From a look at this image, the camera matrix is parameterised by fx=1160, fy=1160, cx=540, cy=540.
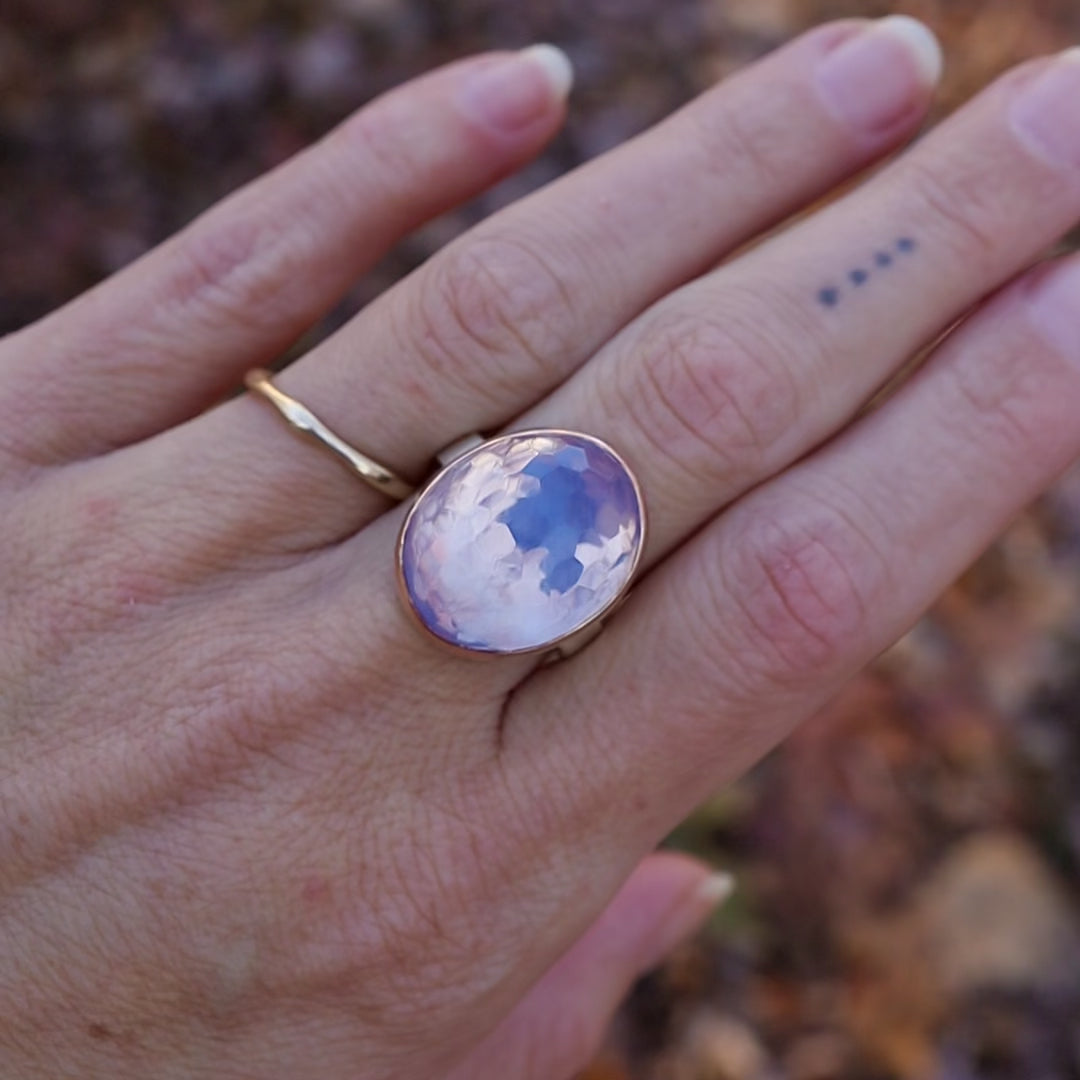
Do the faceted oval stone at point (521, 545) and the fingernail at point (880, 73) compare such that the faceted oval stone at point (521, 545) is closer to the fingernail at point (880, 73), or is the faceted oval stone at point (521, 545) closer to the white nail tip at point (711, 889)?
the white nail tip at point (711, 889)

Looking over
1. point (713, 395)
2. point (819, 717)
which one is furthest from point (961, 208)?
point (819, 717)

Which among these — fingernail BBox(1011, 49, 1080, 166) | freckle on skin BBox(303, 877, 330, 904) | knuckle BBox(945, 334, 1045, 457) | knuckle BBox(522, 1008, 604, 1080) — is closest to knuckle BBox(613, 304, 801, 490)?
knuckle BBox(945, 334, 1045, 457)

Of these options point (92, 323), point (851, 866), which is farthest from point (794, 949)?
point (92, 323)

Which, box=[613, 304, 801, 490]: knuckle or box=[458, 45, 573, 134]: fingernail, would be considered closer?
box=[613, 304, 801, 490]: knuckle

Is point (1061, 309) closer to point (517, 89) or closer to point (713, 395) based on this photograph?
point (713, 395)

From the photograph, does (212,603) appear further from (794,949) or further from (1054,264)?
(794,949)

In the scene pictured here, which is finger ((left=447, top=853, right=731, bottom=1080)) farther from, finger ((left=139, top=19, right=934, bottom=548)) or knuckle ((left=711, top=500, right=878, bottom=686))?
finger ((left=139, top=19, right=934, bottom=548))
